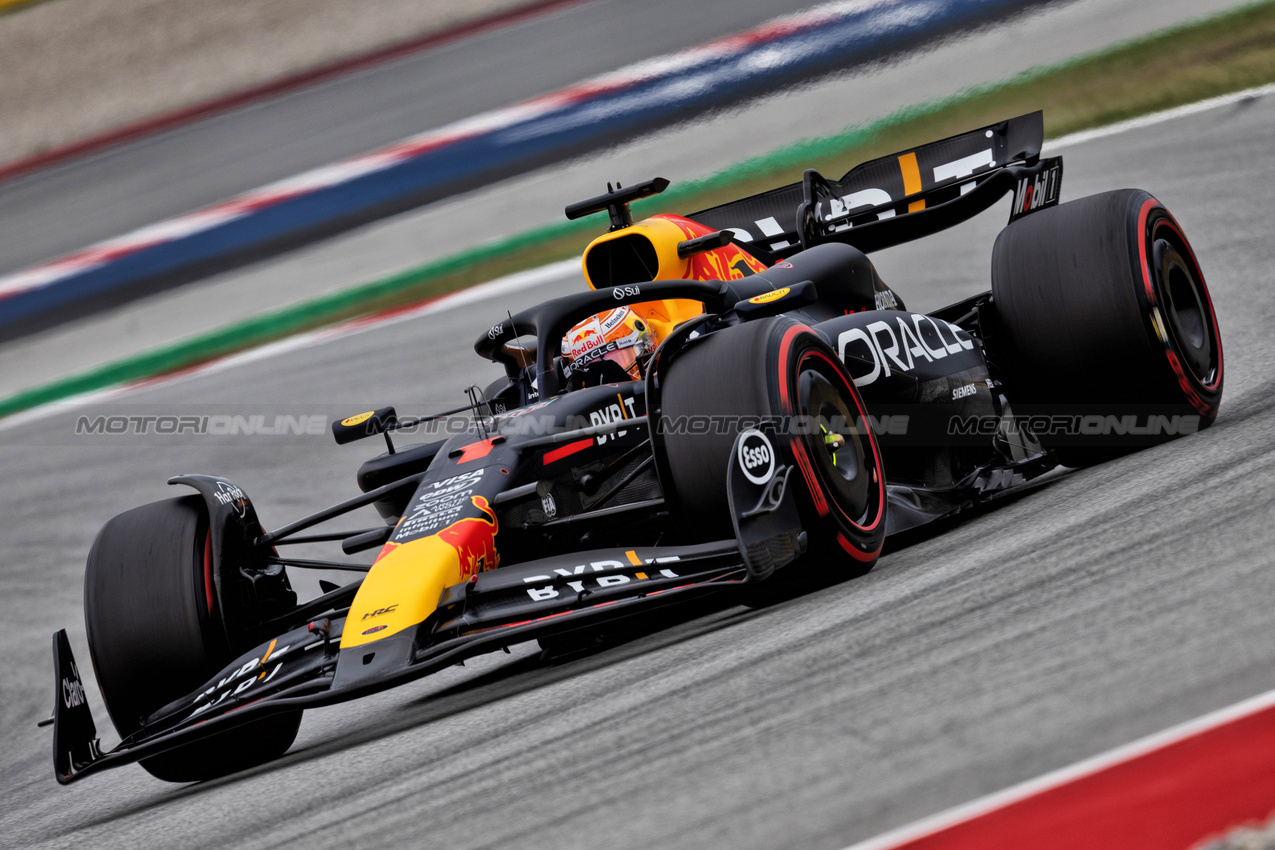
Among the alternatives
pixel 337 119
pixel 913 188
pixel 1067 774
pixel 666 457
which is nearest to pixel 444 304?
pixel 337 119

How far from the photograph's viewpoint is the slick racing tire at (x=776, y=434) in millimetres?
4246

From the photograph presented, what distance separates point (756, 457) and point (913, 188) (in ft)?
10.2

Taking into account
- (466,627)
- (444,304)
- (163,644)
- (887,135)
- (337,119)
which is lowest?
(466,627)

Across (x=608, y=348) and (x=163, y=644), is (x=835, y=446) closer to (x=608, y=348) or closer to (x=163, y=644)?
(x=608, y=348)

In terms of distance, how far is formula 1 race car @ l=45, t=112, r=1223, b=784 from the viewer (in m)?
4.14

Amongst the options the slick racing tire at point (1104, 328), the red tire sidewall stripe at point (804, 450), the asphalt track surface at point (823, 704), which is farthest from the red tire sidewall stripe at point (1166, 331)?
the red tire sidewall stripe at point (804, 450)

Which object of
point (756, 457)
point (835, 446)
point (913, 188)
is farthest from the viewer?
point (913, 188)

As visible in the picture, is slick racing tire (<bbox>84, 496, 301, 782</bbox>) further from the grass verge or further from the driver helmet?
the grass verge

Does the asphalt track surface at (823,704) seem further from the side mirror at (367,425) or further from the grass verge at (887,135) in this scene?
the grass verge at (887,135)

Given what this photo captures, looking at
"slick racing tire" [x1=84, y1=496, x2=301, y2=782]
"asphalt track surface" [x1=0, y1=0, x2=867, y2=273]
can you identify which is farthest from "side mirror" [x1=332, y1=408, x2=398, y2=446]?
"asphalt track surface" [x1=0, y1=0, x2=867, y2=273]

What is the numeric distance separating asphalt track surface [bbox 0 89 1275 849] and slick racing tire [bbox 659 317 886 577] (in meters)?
0.19

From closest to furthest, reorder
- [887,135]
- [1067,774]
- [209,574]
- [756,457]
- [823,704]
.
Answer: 1. [1067,774]
2. [823,704]
3. [756,457]
4. [209,574]
5. [887,135]

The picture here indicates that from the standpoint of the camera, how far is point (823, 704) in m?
3.00

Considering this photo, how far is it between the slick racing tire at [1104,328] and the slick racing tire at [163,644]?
10.8ft
